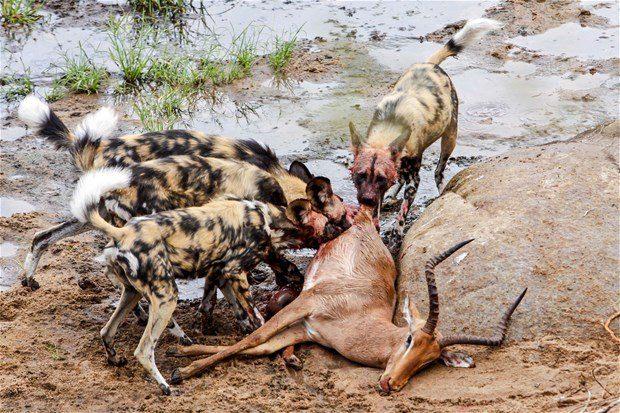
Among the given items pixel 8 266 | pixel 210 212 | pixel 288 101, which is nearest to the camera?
pixel 210 212

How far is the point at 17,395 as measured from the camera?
193 inches

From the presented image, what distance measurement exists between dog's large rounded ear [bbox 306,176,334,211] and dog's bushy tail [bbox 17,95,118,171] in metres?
1.19

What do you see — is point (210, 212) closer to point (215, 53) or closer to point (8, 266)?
point (8, 266)

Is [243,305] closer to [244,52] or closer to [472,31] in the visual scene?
[472,31]

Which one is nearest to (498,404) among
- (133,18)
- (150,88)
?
(150,88)

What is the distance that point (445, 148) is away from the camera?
24.3ft

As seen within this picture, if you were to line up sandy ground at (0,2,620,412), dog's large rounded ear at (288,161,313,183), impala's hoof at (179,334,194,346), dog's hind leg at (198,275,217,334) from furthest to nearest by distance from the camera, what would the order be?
dog's large rounded ear at (288,161,313,183)
dog's hind leg at (198,275,217,334)
impala's hoof at (179,334,194,346)
sandy ground at (0,2,620,412)

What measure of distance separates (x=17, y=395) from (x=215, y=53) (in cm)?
496

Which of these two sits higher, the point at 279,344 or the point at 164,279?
the point at 164,279

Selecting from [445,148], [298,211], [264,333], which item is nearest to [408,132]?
[445,148]

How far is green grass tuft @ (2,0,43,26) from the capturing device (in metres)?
9.50

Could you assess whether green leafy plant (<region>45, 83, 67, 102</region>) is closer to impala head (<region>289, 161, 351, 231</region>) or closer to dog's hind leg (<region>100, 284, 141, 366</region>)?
impala head (<region>289, 161, 351, 231</region>)

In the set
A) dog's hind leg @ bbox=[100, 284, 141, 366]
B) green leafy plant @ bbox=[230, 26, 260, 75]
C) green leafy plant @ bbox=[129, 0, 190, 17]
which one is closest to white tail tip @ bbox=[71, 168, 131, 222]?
dog's hind leg @ bbox=[100, 284, 141, 366]

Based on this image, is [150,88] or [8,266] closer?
[8,266]
